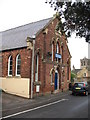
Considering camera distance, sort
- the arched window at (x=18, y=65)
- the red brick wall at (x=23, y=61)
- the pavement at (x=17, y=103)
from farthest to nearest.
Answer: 1. the arched window at (x=18, y=65)
2. the red brick wall at (x=23, y=61)
3. the pavement at (x=17, y=103)

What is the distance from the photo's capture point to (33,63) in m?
18.5

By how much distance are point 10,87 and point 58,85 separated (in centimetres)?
721

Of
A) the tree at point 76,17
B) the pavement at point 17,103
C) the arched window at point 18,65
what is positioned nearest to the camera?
the tree at point 76,17

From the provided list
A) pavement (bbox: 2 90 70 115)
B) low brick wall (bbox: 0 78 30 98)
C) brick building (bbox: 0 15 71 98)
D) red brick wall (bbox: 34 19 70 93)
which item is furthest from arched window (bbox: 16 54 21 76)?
pavement (bbox: 2 90 70 115)

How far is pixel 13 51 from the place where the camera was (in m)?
20.2

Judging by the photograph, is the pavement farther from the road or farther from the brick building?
the brick building

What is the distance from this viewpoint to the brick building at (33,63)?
18.5 m

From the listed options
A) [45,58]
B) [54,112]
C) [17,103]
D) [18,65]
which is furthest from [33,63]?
[54,112]

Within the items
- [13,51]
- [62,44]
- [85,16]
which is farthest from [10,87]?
[85,16]

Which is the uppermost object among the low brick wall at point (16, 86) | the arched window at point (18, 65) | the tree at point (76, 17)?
the tree at point (76, 17)

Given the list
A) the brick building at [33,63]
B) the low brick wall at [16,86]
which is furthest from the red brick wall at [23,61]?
the low brick wall at [16,86]

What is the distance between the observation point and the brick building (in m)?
18.5

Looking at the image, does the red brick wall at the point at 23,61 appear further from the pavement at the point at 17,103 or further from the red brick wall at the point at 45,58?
the pavement at the point at 17,103

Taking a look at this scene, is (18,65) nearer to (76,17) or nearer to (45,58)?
(45,58)
